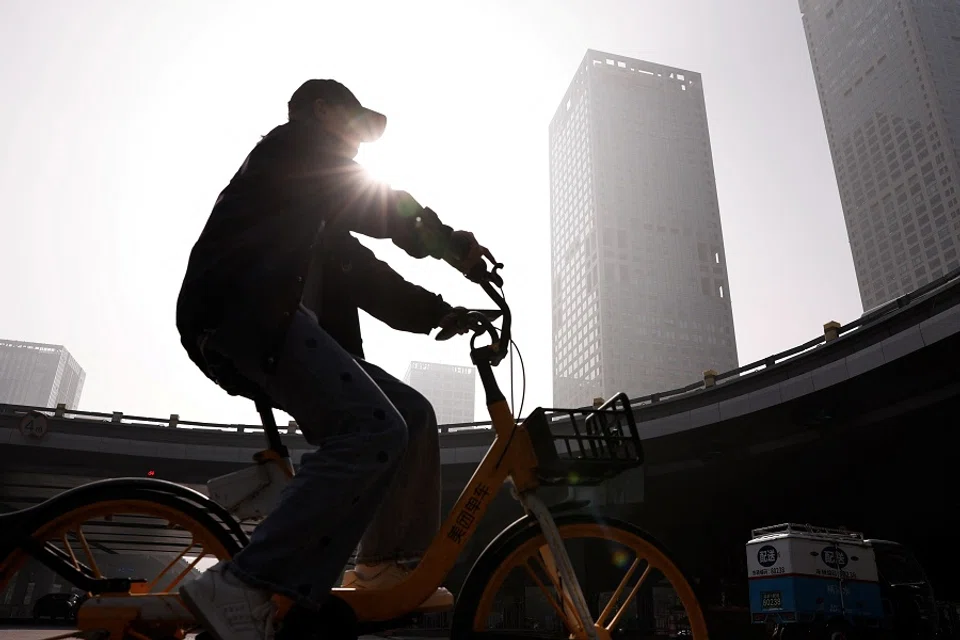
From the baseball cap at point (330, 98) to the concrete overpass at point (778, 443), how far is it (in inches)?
648

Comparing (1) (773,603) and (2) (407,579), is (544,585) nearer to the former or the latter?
(2) (407,579)

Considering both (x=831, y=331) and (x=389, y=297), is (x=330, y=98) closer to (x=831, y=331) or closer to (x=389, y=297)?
(x=389, y=297)

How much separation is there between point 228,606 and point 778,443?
22.2 m

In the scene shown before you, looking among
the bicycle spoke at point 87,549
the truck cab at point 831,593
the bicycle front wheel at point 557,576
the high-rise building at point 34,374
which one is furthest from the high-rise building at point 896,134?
the high-rise building at point 34,374

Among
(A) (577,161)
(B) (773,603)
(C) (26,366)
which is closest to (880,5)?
(A) (577,161)

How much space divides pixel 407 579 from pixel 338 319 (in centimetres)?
113

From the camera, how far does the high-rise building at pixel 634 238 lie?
136m

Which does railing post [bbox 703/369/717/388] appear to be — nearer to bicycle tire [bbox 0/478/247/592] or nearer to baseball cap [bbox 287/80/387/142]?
baseball cap [bbox 287/80/387/142]

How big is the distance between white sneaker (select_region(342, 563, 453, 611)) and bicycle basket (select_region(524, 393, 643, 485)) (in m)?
0.60

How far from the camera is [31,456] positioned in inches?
950

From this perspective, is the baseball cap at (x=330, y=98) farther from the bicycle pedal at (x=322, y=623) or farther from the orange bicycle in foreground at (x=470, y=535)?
the bicycle pedal at (x=322, y=623)

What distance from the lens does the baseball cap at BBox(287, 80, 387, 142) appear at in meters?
2.50

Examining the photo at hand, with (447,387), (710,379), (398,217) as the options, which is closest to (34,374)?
(447,387)

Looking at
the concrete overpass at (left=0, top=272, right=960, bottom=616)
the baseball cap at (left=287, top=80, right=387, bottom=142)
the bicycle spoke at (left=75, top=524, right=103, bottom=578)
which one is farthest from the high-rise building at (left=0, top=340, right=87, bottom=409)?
the baseball cap at (left=287, top=80, right=387, bottom=142)
